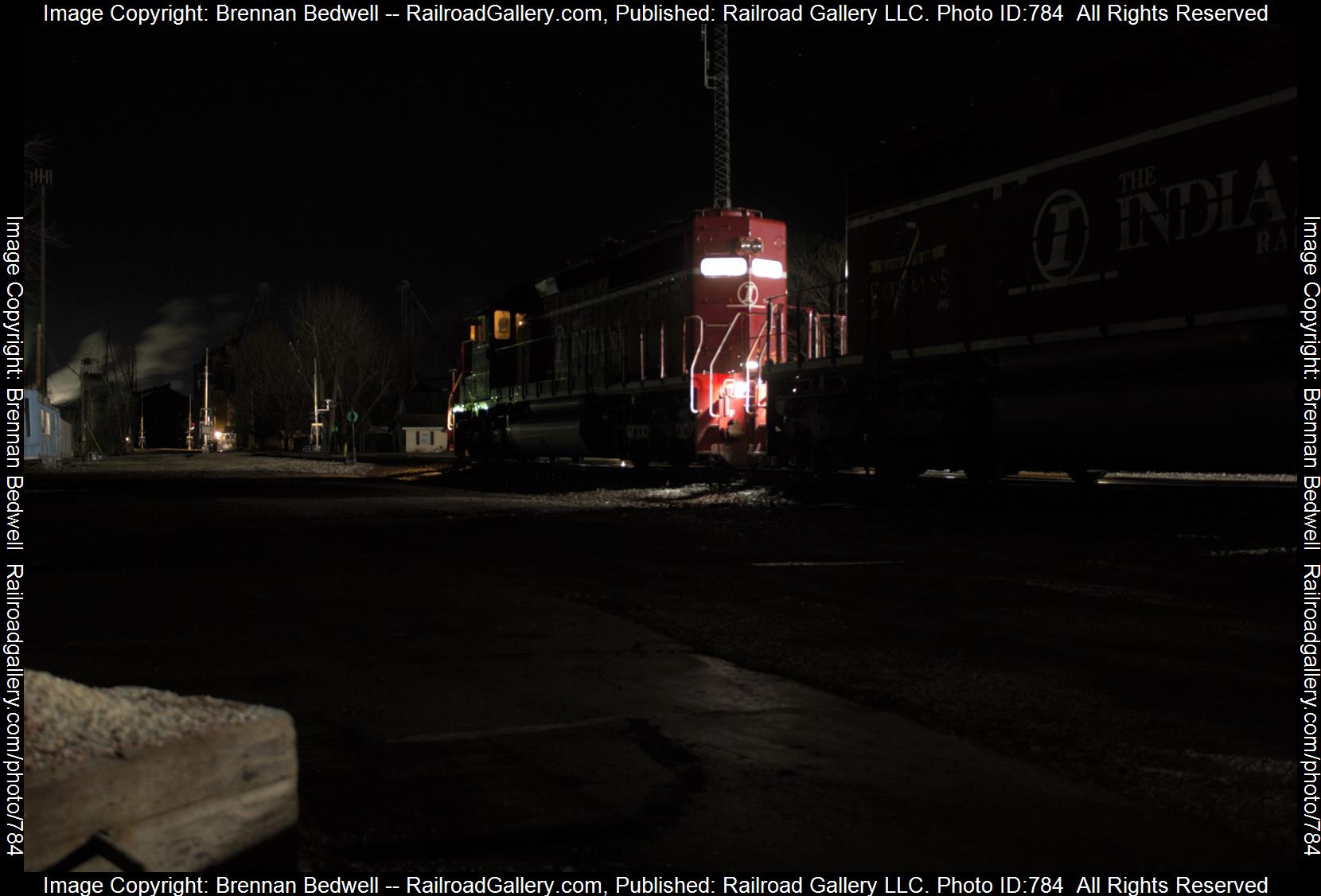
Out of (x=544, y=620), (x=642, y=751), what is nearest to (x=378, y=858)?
(x=642, y=751)

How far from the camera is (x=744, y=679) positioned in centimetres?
512

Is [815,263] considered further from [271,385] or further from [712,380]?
[271,385]

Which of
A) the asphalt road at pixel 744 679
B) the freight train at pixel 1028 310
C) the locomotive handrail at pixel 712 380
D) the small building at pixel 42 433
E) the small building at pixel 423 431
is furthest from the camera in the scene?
the small building at pixel 423 431

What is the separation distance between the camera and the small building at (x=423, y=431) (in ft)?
285

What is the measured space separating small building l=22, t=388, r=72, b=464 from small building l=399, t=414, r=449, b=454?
132 ft

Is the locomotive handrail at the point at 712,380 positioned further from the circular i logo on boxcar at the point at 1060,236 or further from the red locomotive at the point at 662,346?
the circular i logo on boxcar at the point at 1060,236

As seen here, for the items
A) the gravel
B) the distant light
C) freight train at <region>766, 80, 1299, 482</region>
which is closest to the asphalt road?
the gravel

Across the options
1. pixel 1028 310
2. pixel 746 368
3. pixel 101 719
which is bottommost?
pixel 101 719

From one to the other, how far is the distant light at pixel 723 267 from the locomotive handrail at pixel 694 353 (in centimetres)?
84

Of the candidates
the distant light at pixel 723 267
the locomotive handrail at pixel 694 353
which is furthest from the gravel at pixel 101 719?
the distant light at pixel 723 267

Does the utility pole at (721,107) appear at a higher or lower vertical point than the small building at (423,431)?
higher

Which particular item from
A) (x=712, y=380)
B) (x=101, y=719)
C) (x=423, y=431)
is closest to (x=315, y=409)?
(x=423, y=431)

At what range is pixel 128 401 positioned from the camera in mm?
74688

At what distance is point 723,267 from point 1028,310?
828cm
